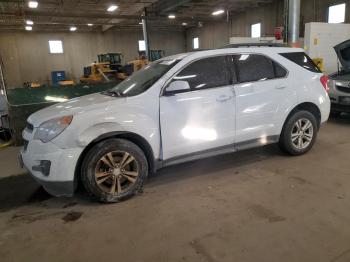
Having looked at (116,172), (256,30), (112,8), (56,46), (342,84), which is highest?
(112,8)

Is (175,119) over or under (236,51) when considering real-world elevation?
under

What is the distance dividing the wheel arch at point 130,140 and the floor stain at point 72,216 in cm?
32

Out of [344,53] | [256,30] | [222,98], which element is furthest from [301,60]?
[256,30]

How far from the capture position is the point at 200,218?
9.61 feet

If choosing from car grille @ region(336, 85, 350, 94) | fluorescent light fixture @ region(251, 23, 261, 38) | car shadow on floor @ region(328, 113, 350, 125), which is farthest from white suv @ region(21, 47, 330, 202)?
fluorescent light fixture @ region(251, 23, 261, 38)

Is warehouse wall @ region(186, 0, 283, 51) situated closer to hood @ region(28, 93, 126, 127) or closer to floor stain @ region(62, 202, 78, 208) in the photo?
hood @ region(28, 93, 126, 127)

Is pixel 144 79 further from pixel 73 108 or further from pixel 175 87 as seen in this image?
pixel 73 108

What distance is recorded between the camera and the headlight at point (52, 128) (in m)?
3.05

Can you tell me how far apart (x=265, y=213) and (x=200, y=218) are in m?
0.67

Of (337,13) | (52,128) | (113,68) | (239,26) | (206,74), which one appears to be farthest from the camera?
(239,26)

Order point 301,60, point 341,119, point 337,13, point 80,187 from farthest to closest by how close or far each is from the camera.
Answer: point 337,13 → point 341,119 → point 301,60 → point 80,187

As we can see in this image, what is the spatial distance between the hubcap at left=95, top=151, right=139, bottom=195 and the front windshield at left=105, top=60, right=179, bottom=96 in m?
0.79

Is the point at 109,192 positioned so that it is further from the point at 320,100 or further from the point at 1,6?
the point at 1,6

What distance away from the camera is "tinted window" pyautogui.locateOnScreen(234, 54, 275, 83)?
394cm
